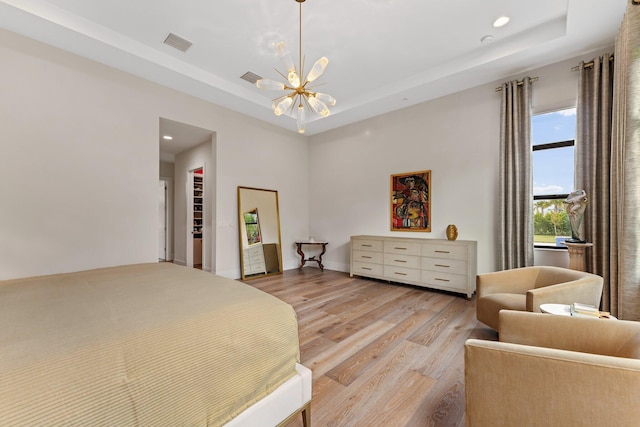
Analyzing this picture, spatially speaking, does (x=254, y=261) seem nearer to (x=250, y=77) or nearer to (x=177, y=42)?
(x=250, y=77)

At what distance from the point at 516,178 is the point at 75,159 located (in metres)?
5.70

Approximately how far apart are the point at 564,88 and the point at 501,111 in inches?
27.0

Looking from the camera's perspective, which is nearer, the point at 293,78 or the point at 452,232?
the point at 293,78

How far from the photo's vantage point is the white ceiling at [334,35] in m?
2.70

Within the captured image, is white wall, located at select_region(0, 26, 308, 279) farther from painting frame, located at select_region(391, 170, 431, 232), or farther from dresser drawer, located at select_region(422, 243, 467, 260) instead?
dresser drawer, located at select_region(422, 243, 467, 260)

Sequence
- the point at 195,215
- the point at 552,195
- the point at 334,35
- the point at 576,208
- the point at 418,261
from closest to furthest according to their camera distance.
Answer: the point at 576,208
the point at 334,35
the point at 552,195
the point at 418,261
the point at 195,215

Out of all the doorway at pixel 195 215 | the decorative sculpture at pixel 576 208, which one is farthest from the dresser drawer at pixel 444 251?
the doorway at pixel 195 215

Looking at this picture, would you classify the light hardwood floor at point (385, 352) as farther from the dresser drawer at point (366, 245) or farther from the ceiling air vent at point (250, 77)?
the ceiling air vent at point (250, 77)

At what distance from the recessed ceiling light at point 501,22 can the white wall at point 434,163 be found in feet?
3.40

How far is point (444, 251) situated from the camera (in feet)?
13.0

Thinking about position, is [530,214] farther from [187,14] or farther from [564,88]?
[187,14]

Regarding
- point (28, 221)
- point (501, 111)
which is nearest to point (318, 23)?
point (501, 111)

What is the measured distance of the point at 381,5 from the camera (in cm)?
270

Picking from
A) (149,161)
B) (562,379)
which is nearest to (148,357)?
(562,379)
